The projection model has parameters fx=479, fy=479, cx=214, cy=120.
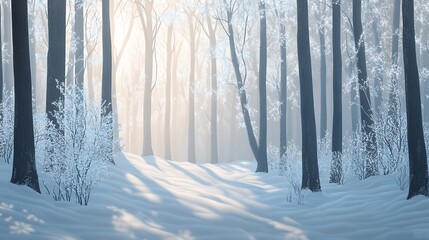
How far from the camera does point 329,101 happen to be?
3653 cm

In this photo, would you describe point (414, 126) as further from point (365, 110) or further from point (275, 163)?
point (275, 163)

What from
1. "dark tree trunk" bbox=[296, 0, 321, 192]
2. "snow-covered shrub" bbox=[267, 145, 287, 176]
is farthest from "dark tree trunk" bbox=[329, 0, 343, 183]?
"snow-covered shrub" bbox=[267, 145, 287, 176]

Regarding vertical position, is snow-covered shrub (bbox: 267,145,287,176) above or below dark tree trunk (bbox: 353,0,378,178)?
below

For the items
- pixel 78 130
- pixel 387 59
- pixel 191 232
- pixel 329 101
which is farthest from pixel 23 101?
pixel 329 101

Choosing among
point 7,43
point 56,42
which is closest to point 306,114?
point 56,42

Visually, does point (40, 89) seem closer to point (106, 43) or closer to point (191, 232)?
point (106, 43)

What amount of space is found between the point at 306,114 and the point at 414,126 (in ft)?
10.6

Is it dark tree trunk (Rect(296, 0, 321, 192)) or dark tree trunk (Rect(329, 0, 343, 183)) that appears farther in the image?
dark tree trunk (Rect(329, 0, 343, 183))

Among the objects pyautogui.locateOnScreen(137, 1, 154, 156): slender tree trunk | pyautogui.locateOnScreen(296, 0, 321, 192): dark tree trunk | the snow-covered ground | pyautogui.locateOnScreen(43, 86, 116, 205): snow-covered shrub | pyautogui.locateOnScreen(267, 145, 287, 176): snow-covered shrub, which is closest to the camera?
the snow-covered ground

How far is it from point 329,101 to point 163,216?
95.4ft

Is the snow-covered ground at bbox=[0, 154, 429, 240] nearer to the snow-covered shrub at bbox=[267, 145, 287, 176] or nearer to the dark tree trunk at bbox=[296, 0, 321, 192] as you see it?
the dark tree trunk at bbox=[296, 0, 321, 192]

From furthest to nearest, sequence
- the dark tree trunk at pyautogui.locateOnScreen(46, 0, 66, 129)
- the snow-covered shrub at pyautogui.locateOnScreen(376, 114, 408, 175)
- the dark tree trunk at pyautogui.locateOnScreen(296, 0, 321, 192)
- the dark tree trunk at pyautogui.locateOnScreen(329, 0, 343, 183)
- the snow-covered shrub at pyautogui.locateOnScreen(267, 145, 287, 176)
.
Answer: the snow-covered shrub at pyautogui.locateOnScreen(267, 145, 287, 176), the dark tree trunk at pyautogui.locateOnScreen(329, 0, 343, 183), the snow-covered shrub at pyautogui.locateOnScreen(376, 114, 408, 175), the dark tree trunk at pyautogui.locateOnScreen(296, 0, 321, 192), the dark tree trunk at pyautogui.locateOnScreen(46, 0, 66, 129)

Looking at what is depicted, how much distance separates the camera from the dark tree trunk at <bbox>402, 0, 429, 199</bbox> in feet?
33.6

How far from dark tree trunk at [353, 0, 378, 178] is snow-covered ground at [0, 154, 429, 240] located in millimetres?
768
